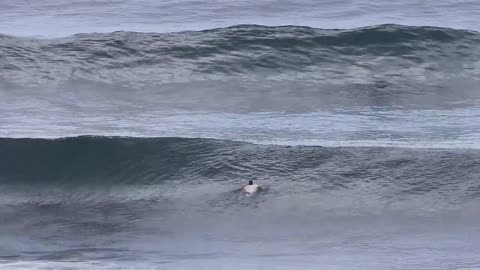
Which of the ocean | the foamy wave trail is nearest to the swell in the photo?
the ocean

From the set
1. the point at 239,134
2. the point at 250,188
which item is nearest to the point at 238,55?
the point at 239,134

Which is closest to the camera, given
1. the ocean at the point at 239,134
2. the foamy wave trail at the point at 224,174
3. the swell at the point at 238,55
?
the ocean at the point at 239,134

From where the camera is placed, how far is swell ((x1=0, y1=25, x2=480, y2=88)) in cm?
2103

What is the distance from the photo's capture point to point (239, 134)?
16953 mm

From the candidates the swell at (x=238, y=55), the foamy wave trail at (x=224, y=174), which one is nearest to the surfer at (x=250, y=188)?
the foamy wave trail at (x=224, y=174)

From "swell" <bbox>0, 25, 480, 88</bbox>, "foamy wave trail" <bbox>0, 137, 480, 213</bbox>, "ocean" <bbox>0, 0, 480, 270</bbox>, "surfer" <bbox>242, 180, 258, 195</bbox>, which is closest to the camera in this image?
"ocean" <bbox>0, 0, 480, 270</bbox>

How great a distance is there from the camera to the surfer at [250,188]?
13.8 m

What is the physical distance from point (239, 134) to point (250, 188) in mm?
3174

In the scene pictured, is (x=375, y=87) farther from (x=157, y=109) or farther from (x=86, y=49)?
(x=86, y=49)

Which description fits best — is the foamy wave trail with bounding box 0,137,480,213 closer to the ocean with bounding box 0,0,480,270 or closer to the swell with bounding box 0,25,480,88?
the ocean with bounding box 0,0,480,270

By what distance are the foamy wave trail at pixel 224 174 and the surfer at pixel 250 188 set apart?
0.37 ft

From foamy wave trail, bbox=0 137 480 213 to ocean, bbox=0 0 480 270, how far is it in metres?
0.03

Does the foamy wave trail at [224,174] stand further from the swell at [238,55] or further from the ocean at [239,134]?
the swell at [238,55]

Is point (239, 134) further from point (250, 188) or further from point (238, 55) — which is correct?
point (238, 55)
